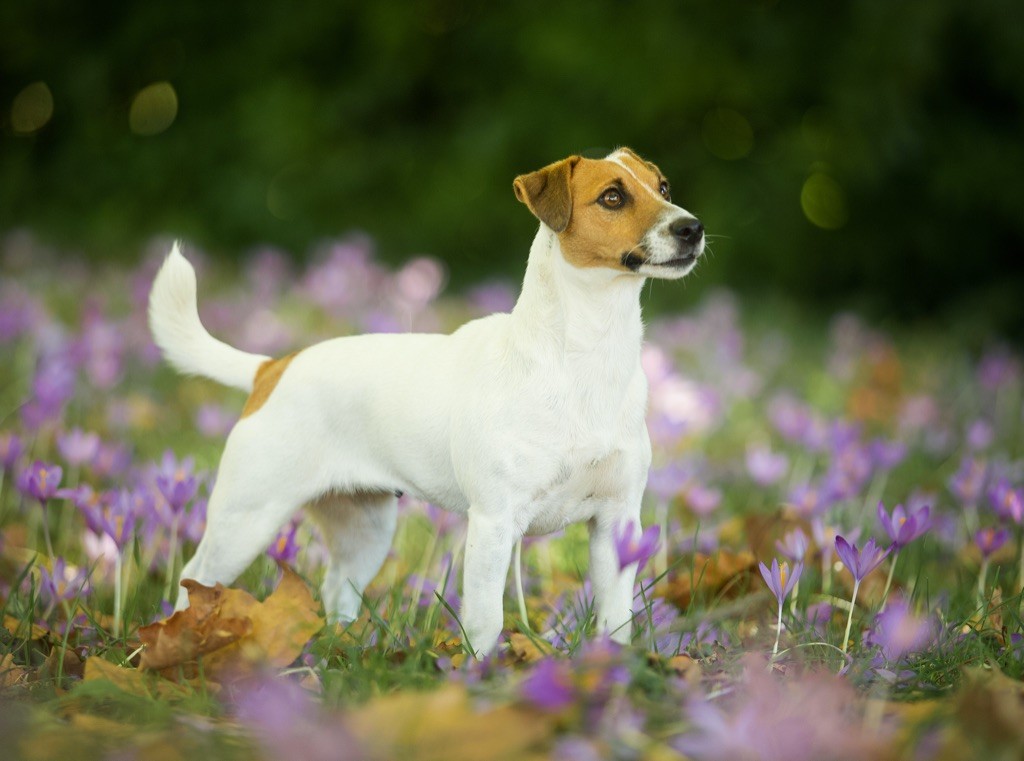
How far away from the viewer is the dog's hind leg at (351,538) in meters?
3.61

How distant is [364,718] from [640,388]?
146 cm

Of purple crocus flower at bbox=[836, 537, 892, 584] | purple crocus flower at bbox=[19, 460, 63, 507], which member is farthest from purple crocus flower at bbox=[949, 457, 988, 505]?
purple crocus flower at bbox=[19, 460, 63, 507]

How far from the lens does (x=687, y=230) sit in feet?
9.57

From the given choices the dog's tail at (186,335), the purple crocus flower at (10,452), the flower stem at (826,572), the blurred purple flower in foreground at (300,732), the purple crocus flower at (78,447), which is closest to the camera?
the blurred purple flower in foreground at (300,732)

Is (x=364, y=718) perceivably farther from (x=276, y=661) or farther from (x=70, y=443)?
(x=70, y=443)

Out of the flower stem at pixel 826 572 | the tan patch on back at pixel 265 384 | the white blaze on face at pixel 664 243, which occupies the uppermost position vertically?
the white blaze on face at pixel 664 243

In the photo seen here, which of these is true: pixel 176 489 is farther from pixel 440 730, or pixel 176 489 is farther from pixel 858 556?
pixel 858 556

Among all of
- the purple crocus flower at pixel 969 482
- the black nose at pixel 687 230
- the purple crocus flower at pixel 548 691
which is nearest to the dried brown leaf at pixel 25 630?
the purple crocus flower at pixel 548 691

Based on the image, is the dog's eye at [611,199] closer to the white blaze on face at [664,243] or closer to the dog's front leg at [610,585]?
the white blaze on face at [664,243]

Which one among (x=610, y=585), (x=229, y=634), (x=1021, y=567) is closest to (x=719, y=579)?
(x=610, y=585)

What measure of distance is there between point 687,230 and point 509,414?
662 millimetres

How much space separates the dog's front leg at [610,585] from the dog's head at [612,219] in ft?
2.34

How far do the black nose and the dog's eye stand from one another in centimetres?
19

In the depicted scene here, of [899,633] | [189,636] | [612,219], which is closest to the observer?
[899,633]
